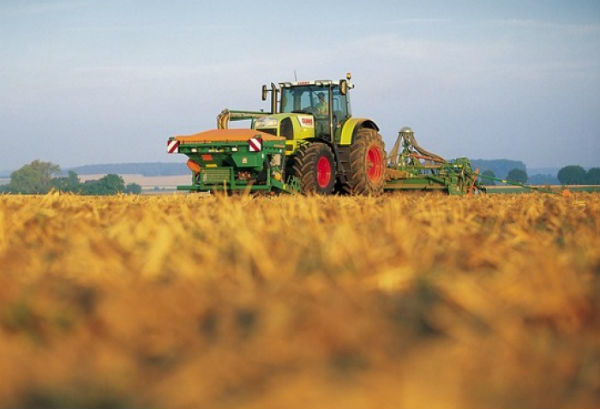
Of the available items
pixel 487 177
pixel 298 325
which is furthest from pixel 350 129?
pixel 298 325

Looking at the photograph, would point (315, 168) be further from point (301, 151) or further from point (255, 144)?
point (255, 144)

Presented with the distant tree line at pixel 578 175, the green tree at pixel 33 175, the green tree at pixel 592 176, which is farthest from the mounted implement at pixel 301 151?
the green tree at pixel 33 175

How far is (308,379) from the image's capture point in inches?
56.1

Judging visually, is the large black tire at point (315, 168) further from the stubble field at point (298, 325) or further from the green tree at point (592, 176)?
→ the green tree at point (592, 176)

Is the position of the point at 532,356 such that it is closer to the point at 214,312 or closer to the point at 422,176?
the point at 214,312

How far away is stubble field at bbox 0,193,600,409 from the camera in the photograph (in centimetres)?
147

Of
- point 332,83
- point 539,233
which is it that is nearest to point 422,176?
point 332,83

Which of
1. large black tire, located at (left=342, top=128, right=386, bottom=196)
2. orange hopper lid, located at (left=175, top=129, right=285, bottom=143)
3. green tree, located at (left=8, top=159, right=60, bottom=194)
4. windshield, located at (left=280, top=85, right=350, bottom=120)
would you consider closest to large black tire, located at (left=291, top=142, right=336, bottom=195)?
orange hopper lid, located at (left=175, top=129, right=285, bottom=143)

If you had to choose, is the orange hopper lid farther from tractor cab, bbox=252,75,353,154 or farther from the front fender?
the front fender

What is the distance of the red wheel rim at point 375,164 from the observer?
56.0ft

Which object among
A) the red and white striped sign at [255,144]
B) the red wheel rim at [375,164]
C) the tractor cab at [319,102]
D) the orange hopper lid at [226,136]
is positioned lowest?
the red wheel rim at [375,164]

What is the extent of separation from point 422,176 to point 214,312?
17320mm

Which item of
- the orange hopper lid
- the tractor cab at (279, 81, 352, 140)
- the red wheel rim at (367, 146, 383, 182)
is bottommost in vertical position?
the red wheel rim at (367, 146, 383, 182)

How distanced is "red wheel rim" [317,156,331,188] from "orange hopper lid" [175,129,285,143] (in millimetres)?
1072
